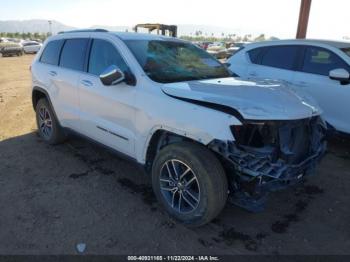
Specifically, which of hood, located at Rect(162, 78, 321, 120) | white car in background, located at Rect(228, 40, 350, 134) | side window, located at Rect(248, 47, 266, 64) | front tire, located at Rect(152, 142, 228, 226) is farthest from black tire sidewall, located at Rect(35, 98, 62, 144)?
side window, located at Rect(248, 47, 266, 64)

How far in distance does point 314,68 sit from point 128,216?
13.0 feet

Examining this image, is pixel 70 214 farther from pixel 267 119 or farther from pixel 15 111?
pixel 15 111

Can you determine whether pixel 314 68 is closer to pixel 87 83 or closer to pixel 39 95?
pixel 87 83

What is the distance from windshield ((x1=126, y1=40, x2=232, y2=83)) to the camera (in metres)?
3.90

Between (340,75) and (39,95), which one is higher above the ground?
(340,75)

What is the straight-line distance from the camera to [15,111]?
27.7 ft

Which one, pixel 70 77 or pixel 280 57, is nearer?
pixel 70 77

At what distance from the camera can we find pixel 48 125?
5828 mm

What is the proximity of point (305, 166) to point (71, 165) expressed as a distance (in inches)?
126

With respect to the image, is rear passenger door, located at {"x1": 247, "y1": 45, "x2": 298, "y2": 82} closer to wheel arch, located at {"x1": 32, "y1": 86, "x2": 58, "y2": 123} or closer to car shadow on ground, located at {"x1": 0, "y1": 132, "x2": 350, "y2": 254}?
car shadow on ground, located at {"x1": 0, "y1": 132, "x2": 350, "y2": 254}

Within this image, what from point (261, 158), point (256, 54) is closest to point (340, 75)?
point (256, 54)

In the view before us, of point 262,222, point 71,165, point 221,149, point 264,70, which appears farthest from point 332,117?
point 71,165

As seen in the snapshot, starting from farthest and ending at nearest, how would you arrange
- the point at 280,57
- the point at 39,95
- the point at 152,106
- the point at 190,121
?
the point at 280,57, the point at 39,95, the point at 152,106, the point at 190,121

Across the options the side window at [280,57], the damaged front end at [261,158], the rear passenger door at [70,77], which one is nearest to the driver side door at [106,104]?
the rear passenger door at [70,77]
